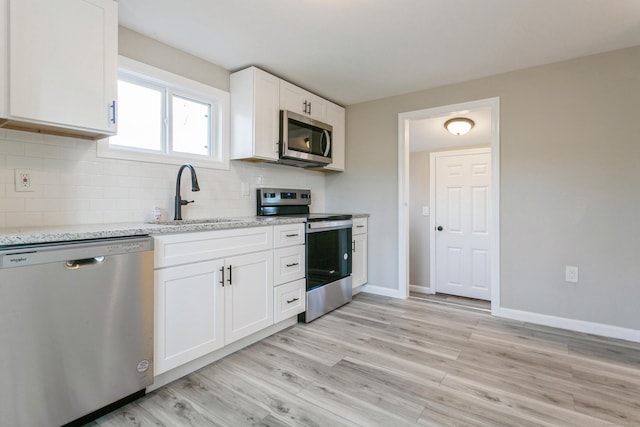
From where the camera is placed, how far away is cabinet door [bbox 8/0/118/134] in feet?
5.04

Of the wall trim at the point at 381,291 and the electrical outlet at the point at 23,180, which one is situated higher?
the electrical outlet at the point at 23,180

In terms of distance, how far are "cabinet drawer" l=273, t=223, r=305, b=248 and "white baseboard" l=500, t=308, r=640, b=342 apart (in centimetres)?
203

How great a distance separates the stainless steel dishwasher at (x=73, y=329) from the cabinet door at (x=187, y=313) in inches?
2.8

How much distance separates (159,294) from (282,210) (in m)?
1.79

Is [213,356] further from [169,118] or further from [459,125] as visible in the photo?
[459,125]

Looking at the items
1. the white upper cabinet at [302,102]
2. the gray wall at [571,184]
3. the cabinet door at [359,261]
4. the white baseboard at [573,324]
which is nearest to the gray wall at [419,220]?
the cabinet door at [359,261]

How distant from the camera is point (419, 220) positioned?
4.71m

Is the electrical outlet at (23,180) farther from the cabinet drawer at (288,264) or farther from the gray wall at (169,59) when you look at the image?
the cabinet drawer at (288,264)

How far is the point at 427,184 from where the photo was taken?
15.1ft

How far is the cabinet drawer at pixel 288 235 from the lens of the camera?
2.52m


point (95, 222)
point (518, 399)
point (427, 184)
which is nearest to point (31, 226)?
point (95, 222)

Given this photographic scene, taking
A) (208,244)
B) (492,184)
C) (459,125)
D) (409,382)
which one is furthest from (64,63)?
(459,125)

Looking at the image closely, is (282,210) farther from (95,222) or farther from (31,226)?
(31,226)

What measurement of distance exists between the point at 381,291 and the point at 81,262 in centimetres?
300
